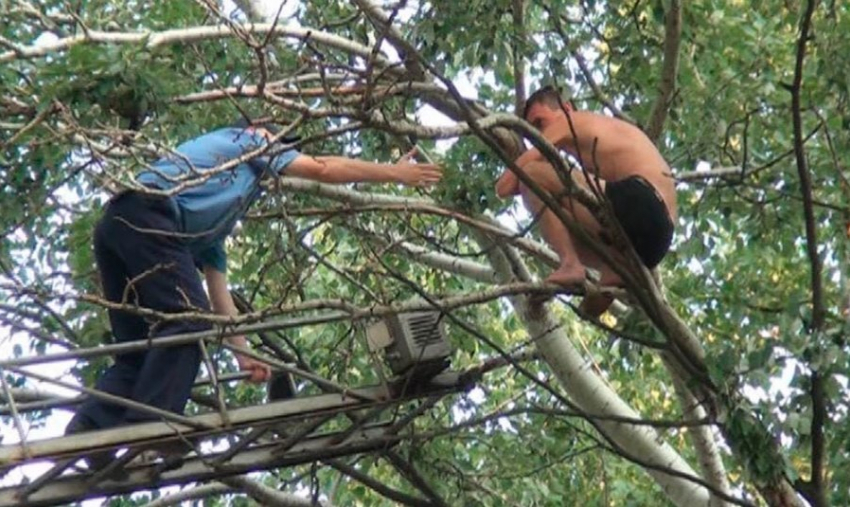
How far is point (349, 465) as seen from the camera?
8148 millimetres

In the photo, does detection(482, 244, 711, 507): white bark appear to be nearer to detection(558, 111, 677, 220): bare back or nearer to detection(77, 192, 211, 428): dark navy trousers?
detection(558, 111, 677, 220): bare back

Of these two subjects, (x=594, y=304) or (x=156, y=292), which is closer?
(x=156, y=292)

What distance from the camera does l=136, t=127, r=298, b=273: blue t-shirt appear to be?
637cm

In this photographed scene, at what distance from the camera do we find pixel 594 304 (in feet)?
21.7

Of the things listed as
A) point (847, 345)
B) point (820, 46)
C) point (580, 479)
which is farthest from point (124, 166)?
point (580, 479)

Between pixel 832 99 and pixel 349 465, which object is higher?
pixel 832 99

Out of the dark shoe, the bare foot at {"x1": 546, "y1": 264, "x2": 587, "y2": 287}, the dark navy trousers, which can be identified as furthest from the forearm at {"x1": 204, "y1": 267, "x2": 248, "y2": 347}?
the bare foot at {"x1": 546, "y1": 264, "x2": 587, "y2": 287}

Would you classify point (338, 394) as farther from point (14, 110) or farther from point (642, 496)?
point (642, 496)

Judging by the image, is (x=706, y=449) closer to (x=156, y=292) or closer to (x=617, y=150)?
(x=617, y=150)

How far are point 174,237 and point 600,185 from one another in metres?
1.37

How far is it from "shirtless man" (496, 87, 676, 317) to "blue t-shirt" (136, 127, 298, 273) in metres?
0.85

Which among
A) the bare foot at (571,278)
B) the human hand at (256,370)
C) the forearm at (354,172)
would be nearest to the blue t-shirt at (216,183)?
the forearm at (354,172)

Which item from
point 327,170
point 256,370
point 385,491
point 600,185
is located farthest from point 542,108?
point 385,491

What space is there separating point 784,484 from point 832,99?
6.28ft
